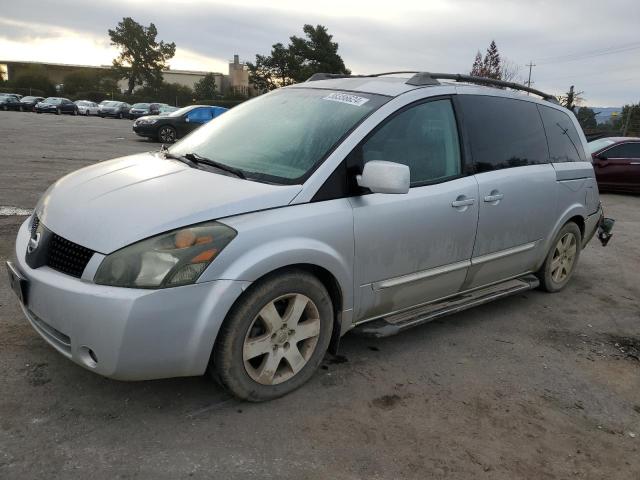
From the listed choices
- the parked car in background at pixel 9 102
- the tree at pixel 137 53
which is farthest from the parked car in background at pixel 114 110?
the tree at pixel 137 53

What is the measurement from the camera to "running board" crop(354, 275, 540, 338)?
11.1 feet

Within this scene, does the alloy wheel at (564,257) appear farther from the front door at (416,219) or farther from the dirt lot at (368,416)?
the front door at (416,219)

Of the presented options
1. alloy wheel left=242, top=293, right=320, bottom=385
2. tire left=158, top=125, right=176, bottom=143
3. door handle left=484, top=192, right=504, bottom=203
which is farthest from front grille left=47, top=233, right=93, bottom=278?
tire left=158, top=125, right=176, bottom=143

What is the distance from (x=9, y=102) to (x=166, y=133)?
30602 millimetres

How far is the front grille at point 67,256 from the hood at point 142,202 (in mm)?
31

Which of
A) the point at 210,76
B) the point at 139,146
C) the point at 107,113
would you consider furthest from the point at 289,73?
the point at 139,146

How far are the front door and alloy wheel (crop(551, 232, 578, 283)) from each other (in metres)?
1.53

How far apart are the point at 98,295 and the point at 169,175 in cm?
91

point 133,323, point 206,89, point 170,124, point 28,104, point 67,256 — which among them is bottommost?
point 133,323

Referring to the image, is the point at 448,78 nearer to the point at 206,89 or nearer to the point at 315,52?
the point at 315,52

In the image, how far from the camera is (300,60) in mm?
62500

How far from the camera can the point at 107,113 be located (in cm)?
4266

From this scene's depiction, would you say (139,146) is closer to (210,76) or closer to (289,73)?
(289,73)

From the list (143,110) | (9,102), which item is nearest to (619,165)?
(143,110)
